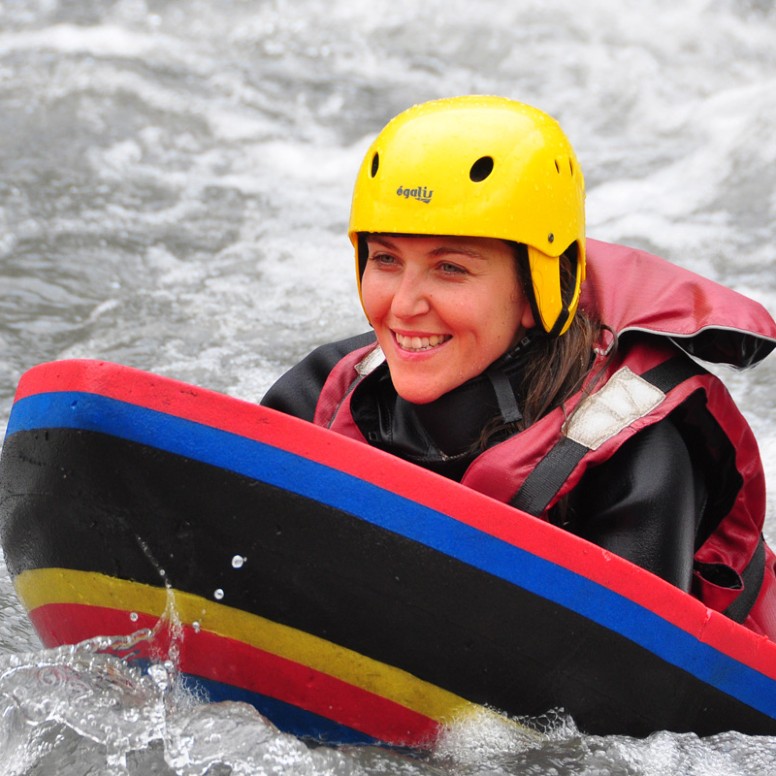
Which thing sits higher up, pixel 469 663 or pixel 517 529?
pixel 517 529

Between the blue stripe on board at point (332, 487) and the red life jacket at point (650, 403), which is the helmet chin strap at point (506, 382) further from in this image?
the blue stripe on board at point (332, 487)

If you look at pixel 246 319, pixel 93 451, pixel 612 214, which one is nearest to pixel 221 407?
pixel 93 451

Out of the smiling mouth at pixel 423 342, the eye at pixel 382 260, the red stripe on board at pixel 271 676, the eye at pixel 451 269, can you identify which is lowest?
the red stripe on board at pixel 271 676

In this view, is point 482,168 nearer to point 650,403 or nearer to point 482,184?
point 482,184

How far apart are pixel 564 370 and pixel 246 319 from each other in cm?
245

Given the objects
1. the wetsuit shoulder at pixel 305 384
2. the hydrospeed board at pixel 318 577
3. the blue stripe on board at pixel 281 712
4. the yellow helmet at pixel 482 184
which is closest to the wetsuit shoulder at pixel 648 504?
the hydrospeed board at pixel 318 577

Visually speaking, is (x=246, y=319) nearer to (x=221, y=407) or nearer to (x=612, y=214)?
(x=612, y=214)

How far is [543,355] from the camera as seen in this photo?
228 cm

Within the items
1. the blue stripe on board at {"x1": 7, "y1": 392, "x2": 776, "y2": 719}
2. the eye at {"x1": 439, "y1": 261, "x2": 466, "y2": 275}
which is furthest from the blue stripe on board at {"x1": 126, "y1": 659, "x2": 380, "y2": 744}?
the eye at {"x1": 439, "y1": 261, "x2": 466, "y2": 275}

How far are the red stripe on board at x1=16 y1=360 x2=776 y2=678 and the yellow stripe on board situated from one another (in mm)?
250

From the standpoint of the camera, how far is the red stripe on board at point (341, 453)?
1805 millimetres

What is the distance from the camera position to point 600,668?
6.50 feet

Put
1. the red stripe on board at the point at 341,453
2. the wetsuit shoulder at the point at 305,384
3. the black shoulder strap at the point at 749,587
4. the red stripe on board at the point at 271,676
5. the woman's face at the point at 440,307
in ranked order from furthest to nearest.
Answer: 1. the wetsuit shoulder at the point at 305,384
2. the black shoulder strap at the point at 749,587
3. the woman's face at the point at 440,307
4. the red stripe on board at the point at 271,676
5. the red stripe on board at the point at 341,453

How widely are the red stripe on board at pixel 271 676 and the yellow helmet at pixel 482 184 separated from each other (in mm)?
662
